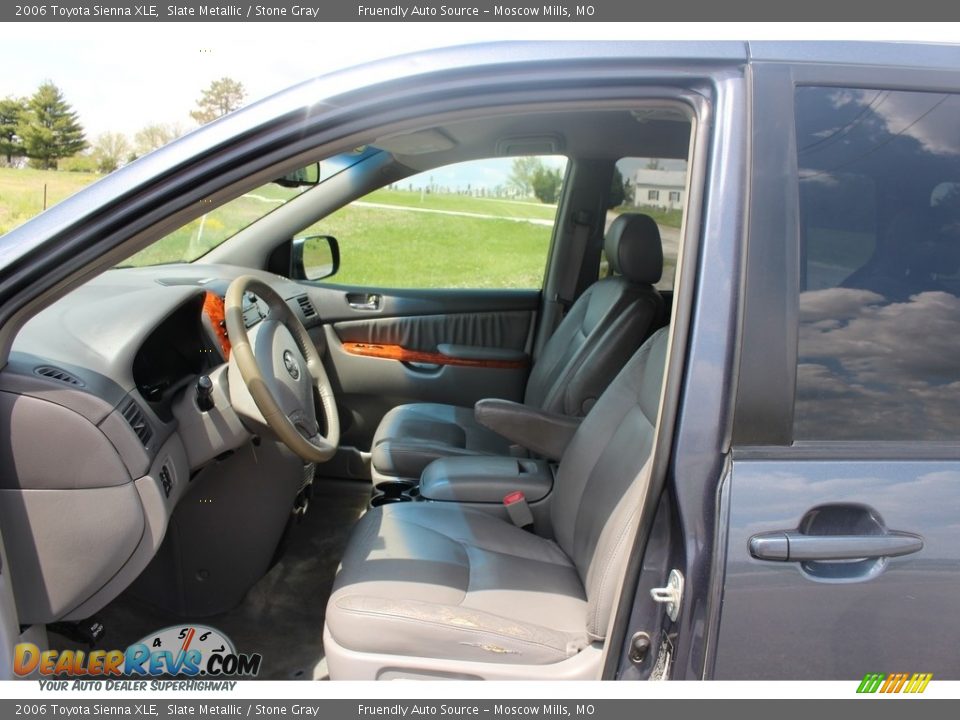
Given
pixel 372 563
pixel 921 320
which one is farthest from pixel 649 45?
pixel 372 563

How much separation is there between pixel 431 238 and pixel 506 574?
6.86 ft

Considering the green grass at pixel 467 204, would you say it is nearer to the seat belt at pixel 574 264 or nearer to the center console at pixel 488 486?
the seat belt at pixel 574 264

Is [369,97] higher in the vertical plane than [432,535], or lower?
higher

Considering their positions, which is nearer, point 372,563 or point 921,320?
point 921,320

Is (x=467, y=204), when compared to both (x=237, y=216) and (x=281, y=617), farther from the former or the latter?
(x=281, y=617)

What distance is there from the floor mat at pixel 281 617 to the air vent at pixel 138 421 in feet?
1.79

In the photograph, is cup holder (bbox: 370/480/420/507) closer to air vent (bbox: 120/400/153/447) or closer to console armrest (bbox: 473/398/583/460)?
console armrest (bbox: 473/398/583/460)

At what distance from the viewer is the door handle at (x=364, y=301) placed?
11.3 ft

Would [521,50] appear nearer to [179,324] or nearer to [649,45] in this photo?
[649,45]

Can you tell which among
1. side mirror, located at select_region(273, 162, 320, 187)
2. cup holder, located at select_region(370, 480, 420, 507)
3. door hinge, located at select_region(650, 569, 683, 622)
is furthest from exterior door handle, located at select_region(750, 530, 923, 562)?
side mirror, located at select_region(273, 162, 320, 187)

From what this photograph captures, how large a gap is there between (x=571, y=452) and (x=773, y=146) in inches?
47.1

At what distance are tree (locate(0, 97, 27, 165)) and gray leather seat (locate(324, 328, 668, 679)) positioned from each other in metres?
2.40

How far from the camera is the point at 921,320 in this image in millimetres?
1142

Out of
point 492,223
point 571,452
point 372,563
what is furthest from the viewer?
point 492,223
